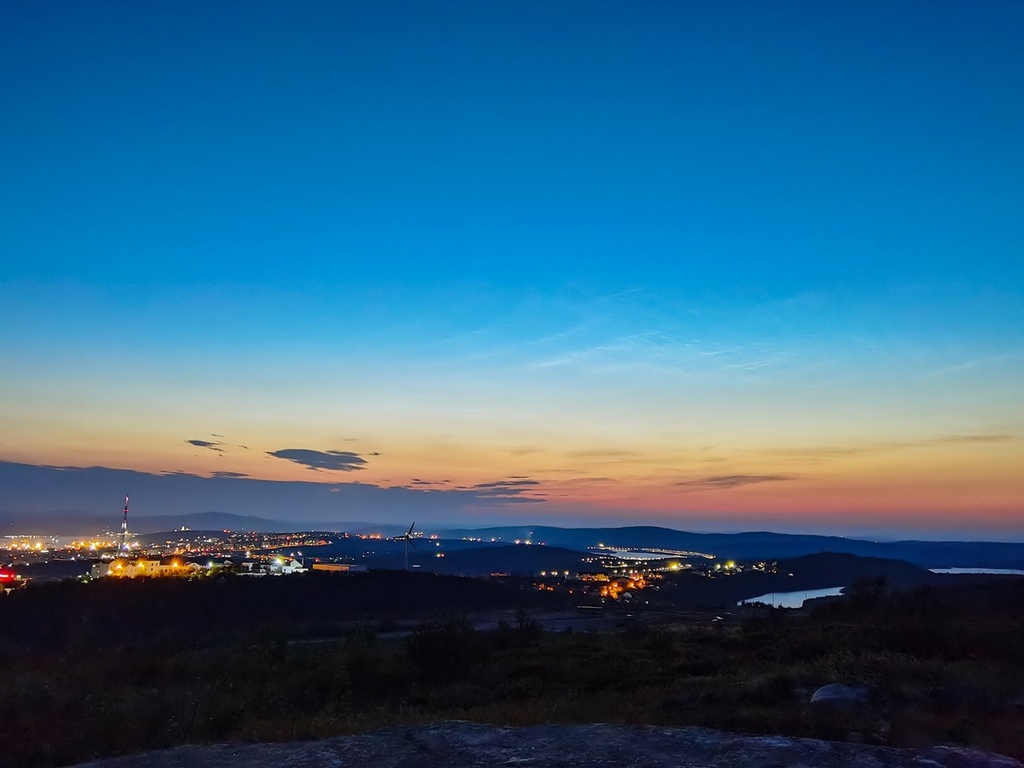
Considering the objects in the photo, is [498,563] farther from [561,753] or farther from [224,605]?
[561,753]

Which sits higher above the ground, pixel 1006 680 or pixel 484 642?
pixel 1006 680

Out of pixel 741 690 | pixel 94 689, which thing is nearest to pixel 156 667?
pixel 94 689

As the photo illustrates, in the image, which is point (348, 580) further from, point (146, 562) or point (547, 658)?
point (547, 658)

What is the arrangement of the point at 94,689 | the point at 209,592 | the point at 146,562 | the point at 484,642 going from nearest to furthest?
the point at 94,689 < the point at 484,642 < the point at 209,592 < the point at 146,562

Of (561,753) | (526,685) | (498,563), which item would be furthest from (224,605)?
(498,563)

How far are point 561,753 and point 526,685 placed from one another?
11.6 metres

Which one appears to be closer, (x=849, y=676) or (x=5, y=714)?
(x=5, y=714)

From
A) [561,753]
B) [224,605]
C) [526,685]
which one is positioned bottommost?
[224,605]

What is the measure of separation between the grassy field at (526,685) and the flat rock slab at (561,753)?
115 centimetres

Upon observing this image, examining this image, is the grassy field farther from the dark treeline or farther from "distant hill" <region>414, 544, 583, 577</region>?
"distant hill" <region>414, 544, 583, 577</region>

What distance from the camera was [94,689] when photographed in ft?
52.7

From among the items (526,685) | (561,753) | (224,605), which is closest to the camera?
(561,753)

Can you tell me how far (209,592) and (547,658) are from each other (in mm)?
41641

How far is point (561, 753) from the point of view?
33.3ft
